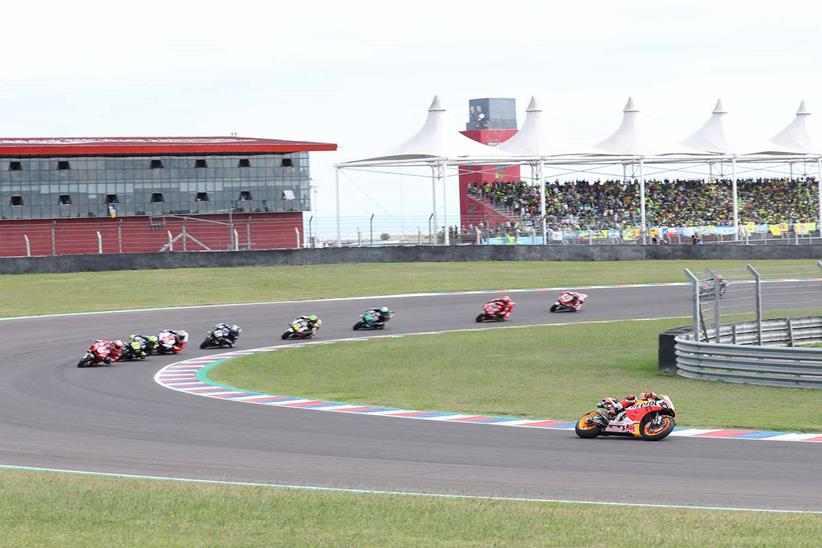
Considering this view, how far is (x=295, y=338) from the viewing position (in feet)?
89.0

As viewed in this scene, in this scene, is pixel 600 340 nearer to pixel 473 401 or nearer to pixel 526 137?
pixel 473 401

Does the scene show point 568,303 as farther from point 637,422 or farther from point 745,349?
point 637,422

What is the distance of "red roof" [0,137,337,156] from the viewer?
51.3 meters

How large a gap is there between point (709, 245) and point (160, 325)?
22.0 metres

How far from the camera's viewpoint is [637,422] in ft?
41.7

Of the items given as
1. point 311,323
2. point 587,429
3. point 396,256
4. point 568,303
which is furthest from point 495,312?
point 587,429

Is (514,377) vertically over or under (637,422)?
under

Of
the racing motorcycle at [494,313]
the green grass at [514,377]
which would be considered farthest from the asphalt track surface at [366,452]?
the racing motorcycle at [494,313]

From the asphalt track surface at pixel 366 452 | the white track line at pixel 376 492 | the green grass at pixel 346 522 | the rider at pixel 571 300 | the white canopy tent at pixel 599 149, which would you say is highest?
the white canopy tent at pixel 599 149

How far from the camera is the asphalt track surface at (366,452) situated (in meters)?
10.2

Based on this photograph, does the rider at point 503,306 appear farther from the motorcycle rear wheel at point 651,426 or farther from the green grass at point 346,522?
the green grass at point 346,522

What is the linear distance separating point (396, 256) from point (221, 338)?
2153 cm

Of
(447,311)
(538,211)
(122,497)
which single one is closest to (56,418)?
(122,497)

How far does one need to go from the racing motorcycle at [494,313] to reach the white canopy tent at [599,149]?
2042 centimetres
